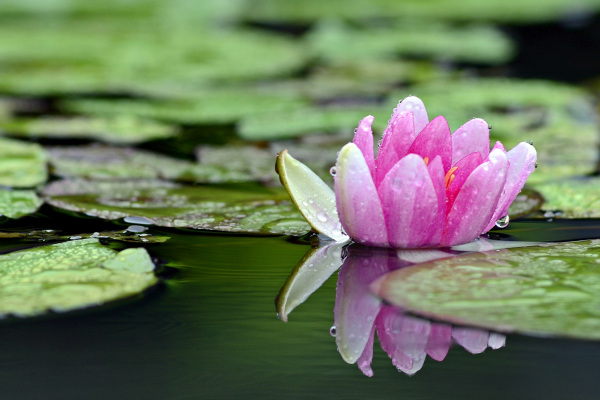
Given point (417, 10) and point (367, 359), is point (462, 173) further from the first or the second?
point (417, 10)

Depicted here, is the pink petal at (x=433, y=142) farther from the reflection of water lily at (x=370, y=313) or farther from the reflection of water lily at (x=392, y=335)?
the reflection of water lily at (x=392, y=335)

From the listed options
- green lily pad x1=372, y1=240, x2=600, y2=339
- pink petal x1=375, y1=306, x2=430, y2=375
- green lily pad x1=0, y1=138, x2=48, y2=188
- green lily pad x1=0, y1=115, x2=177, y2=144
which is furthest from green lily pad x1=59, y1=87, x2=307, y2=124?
pink petal x1=375, y1=306, x2=430, y2=375

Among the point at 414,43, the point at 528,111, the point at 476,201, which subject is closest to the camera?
the point at 476,201

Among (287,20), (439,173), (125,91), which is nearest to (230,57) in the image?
(125,91)

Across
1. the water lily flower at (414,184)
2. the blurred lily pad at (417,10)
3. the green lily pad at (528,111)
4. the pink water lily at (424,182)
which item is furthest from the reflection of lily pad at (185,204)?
the blurred lily pad at (417,10)

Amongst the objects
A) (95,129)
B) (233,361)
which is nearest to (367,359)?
(233,361)

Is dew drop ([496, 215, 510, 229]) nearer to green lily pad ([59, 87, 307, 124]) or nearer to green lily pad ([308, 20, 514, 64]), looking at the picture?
green lily pad ([59, 87, 307, 124])
